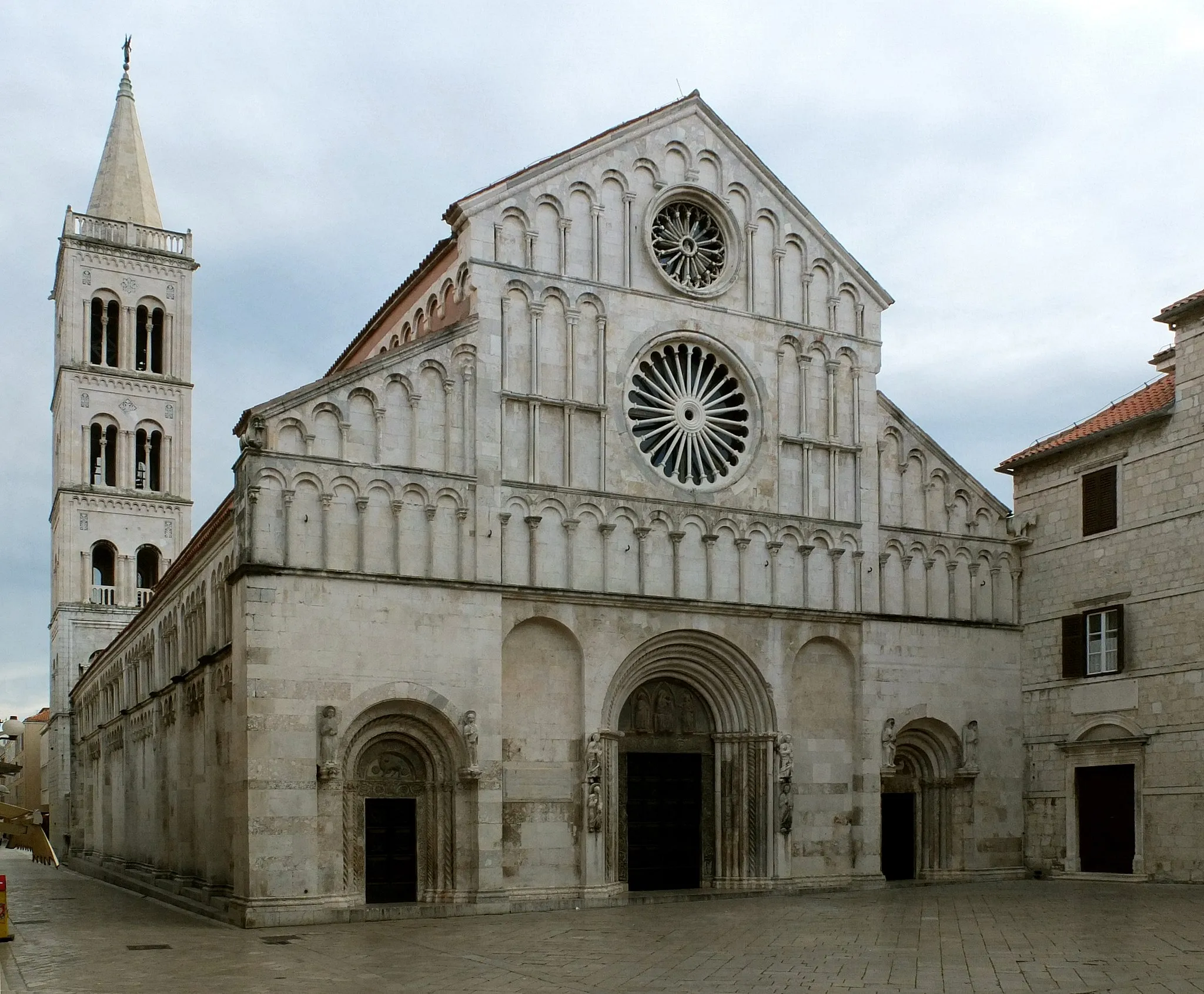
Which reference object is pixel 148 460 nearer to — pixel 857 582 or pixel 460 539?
pixel 460 539

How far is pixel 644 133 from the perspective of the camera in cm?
3056

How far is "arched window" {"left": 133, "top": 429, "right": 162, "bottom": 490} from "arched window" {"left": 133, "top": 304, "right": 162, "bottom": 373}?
3059mm

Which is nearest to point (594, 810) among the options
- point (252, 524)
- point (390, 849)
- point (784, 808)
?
Result: point (390, 849)

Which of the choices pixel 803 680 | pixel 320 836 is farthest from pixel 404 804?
pixel 803 680

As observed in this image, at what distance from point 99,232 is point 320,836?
45.2 m

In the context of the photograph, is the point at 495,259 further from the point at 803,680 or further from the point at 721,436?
the point at 803,680

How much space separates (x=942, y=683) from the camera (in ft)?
Answer: 104

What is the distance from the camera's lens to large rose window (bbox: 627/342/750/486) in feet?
98.3

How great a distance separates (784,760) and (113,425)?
40696 millimetres

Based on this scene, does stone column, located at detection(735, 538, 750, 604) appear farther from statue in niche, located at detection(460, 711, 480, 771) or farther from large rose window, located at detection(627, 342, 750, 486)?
statue in niche, located at detection(460, 711, 480, 771)

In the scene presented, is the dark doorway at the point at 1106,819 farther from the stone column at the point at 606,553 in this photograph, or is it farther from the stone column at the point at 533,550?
the stone column at the point at 533,550

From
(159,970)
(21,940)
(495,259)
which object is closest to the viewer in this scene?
(159,970)

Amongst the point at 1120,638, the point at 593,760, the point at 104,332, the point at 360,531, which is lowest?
the point at 593,760

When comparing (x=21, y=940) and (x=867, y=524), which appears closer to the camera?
(x=21, y=940)
